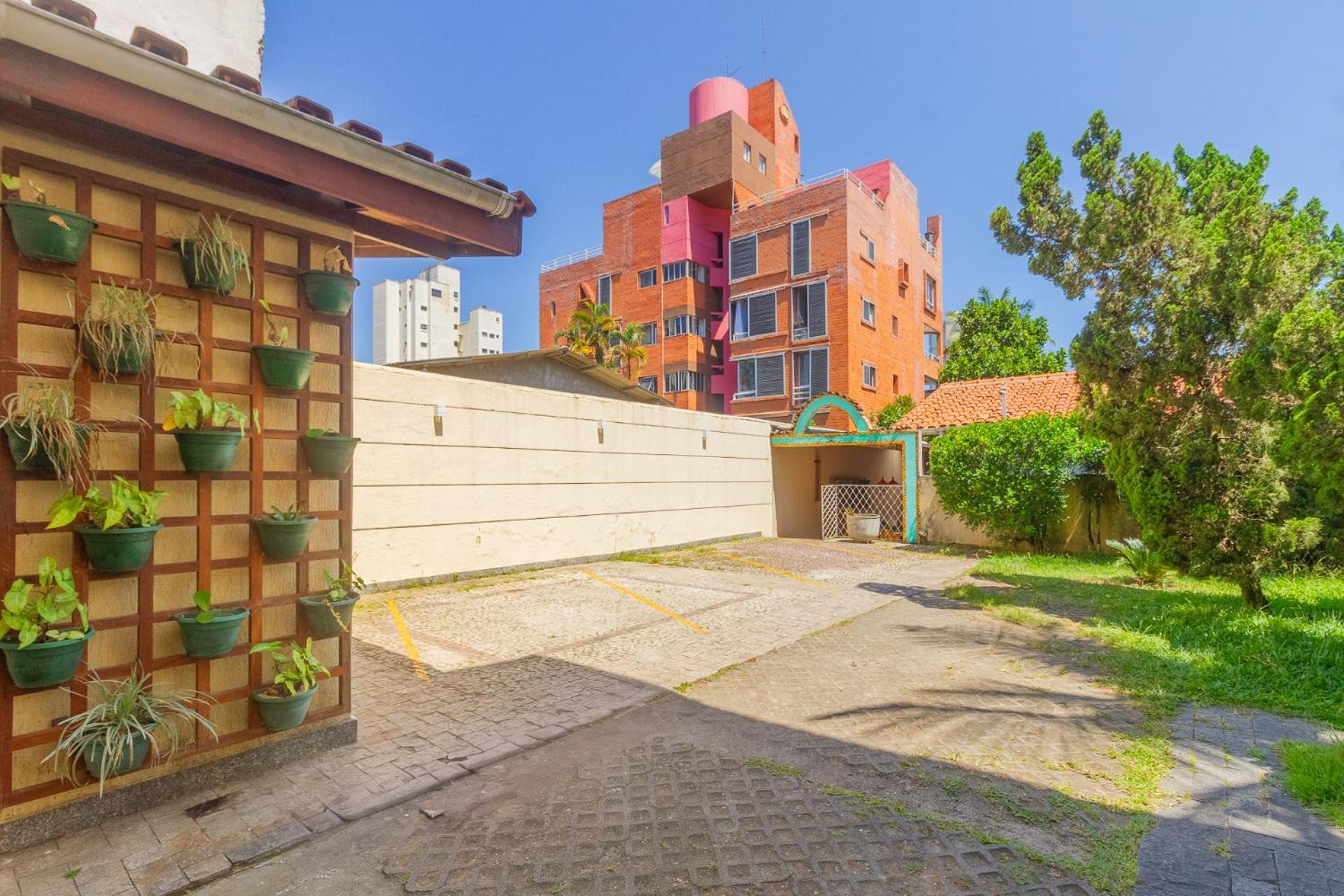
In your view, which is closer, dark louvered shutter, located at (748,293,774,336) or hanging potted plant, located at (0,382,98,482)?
hanging potted plant, located at (0,382,98,482)

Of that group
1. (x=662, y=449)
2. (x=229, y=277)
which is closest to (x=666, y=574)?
(x=662, y=449)

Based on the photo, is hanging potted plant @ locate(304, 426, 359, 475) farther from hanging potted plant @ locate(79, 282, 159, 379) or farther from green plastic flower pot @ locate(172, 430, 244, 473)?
hanging potted plant @ locate(79, 282, 159, 379)

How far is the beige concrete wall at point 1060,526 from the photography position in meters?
12.3

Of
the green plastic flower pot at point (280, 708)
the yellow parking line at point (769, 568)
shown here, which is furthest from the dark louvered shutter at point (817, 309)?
the green plastic flower pot at point (280, 708)

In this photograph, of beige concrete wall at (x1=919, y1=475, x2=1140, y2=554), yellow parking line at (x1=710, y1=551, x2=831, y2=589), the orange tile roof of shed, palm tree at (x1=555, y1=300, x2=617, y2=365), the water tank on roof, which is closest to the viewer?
yellow parking line at (x1=710, y1=551, x2=831, y2=589)

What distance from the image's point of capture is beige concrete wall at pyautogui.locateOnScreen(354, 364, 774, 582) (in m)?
8.48

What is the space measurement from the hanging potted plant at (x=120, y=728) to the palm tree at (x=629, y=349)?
25978 mm

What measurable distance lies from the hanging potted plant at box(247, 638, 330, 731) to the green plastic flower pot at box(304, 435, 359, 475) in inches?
37.2

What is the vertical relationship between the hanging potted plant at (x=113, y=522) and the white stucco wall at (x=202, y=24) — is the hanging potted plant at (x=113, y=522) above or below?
below

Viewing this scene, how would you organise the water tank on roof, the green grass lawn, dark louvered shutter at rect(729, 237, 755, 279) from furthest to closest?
the water tank on roof
dark louvered shutter at rect(729, 237, 755, 279)
the green grass lawn

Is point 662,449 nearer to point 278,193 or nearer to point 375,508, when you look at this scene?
point 375,508

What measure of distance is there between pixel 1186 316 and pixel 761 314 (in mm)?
22958

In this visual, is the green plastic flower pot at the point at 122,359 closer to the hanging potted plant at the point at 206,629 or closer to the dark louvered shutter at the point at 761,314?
the hanging potted plant at the point at 206,629

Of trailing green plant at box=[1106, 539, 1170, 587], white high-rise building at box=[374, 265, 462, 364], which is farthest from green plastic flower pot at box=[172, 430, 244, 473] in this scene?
white high-rise building at box=[374, 265, 462, 364]
